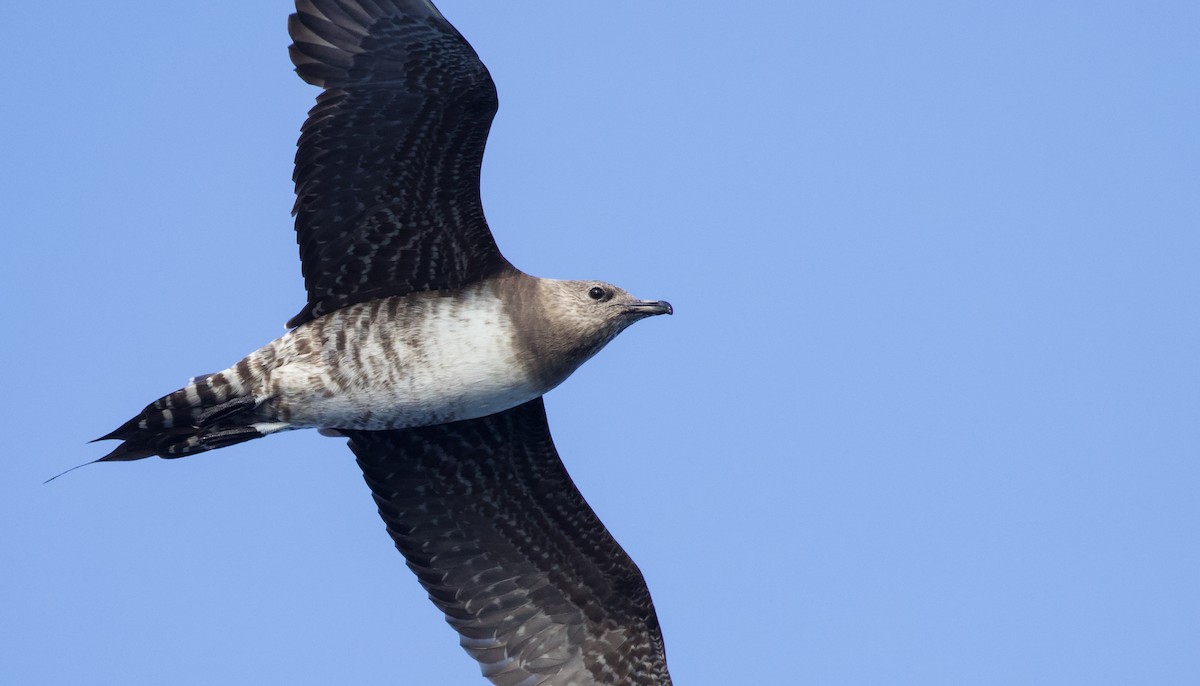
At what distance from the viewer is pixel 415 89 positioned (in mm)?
11414

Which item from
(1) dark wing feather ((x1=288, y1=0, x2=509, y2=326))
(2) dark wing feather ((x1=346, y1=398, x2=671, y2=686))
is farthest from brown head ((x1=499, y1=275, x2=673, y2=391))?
(2) dark wing feather ((x1=346, y1=398, x2=671, y2=686))

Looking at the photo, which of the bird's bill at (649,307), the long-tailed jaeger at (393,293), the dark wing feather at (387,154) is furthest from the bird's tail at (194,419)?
the bird's bill at (649,307)

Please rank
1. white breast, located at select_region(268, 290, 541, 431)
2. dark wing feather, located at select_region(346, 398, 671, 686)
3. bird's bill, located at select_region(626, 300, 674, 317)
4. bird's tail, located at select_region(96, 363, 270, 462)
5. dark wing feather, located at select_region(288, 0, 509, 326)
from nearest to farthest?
dark wing feather, located at select_region(288, 0, 509, 326) → bird's tail, located at select_region(96, 363, 270, 462) → white breast, located at select_region(268, 290, 541, 431) → bird's bill, located at select_region(626, 300, 674, 317) → dark wing feather, located at select_region(346, 398, 671, 686)

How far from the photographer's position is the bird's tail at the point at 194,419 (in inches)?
453

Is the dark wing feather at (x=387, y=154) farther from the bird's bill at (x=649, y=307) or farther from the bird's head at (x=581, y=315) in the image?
the bird's bill at (x=649, y=307)

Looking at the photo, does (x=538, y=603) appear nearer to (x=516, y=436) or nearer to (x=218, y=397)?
(x=516, y=436)

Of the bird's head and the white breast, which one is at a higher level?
the bird's head

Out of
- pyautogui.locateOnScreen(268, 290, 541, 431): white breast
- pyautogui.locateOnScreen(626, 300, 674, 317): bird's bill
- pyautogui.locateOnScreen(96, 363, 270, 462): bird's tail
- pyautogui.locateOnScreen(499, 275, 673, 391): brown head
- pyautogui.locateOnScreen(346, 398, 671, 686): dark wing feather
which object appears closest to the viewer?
pyautogui.locateOnScreen(96, 363, 270, 462): bird's tail

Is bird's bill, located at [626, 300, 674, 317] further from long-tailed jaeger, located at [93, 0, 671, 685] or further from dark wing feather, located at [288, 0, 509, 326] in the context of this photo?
dark wing feather, located at [288, 0, 509, 326]

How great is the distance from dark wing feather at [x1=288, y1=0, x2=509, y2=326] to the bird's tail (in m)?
0.70

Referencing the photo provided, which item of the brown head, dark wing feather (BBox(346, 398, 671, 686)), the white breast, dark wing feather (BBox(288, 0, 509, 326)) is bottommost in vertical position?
dark wing feather (BBox(346, 398, 671, 686))

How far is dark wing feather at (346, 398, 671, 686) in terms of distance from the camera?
12.8 m

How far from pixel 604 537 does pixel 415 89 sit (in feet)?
13.5

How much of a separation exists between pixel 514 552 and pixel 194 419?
297 cm
